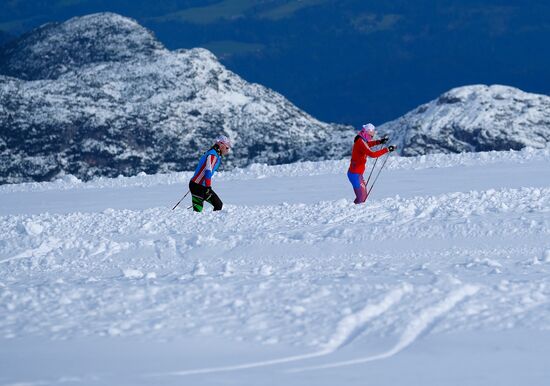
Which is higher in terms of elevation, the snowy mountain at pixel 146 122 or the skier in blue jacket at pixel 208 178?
the snowy mountain at pixel 146 122

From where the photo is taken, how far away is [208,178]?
47.8 feet

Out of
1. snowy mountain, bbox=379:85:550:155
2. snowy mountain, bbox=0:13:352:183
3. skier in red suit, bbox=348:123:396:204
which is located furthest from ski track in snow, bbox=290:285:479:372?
snowy mountain, bbox=0:13:352:183

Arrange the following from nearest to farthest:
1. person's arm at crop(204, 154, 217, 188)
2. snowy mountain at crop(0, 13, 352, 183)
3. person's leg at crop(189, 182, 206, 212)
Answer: person's arm at crop(204, 154, 217, 188) < person's leg at crop(189, 182, 206, 212) < snowy mountain at crop(0, 13, 352, 183)

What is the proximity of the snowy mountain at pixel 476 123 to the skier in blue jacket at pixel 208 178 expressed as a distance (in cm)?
5039

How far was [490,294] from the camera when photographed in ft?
23.1

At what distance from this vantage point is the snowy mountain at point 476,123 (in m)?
65.6

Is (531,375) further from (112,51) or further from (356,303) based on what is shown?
(112,51)

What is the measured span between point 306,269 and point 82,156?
253 ft

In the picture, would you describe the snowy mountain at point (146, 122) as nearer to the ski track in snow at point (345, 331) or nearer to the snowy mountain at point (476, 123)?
the snowy mountain at point (476, 123)

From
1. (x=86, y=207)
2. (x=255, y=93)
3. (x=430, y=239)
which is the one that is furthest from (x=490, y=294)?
(x=255, y=93)

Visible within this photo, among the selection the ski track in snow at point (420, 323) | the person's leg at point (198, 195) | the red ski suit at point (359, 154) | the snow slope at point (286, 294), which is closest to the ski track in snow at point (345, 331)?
the snow slope at point (286, 294)

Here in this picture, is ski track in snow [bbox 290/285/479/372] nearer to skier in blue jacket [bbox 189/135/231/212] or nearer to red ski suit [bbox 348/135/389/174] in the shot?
red ski suit [bbox 348/135/389/174]

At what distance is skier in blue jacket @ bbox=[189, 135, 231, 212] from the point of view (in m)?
14.5

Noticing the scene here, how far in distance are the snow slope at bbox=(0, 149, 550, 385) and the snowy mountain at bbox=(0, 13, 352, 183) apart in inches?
2595
